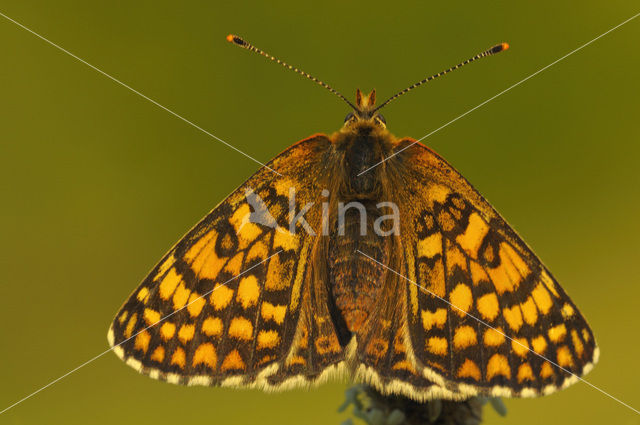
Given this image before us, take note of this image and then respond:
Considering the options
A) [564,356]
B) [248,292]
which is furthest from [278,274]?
[564,356]

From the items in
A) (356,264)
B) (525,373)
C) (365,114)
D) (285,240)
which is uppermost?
(365,114)

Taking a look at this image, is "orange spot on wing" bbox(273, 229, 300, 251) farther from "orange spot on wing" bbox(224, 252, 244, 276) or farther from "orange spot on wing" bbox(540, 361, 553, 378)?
"orange spot on wing" bbox(540, 361, 553, 378)

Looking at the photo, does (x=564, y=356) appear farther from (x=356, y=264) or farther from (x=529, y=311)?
(x=356, y=264)

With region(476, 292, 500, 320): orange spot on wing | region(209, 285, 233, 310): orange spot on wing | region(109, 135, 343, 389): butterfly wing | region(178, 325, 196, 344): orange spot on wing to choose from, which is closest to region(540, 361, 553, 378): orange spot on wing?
region(476, 292, 500, 320): orange spot on wing

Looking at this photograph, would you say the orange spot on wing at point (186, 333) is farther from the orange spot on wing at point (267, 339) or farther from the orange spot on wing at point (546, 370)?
the orange spot on wing at point (546, 370)

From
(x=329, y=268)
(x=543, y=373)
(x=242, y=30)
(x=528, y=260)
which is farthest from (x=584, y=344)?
(x=242, y=30)

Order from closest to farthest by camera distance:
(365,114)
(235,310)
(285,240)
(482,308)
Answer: (482,308) < (235,310) < (285,240) < (365,114)

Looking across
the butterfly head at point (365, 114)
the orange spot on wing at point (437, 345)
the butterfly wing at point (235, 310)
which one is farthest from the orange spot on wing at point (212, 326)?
the butterfly head at point (365, 114)
